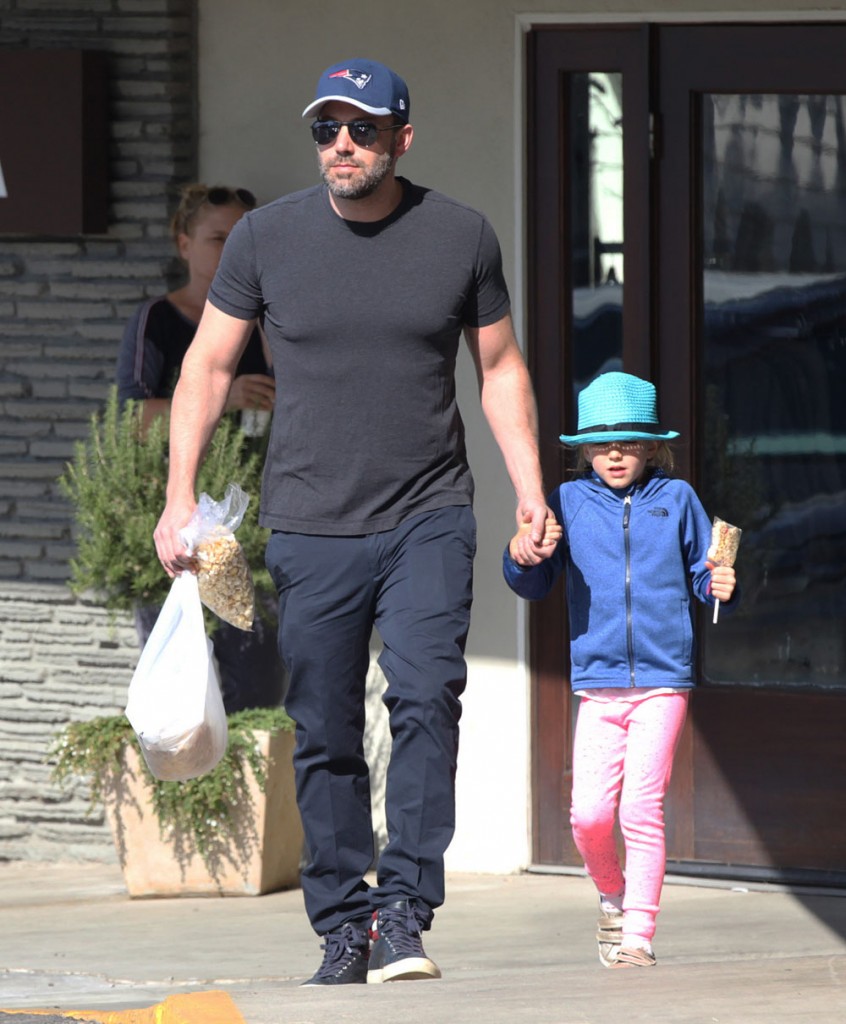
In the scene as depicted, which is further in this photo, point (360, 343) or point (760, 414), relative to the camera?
point (760, 414)

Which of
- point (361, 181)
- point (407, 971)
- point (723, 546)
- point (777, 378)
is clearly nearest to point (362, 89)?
point (361, 181)

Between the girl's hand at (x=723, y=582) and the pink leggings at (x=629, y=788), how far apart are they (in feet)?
1.06

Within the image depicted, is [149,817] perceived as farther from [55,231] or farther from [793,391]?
[793,391]

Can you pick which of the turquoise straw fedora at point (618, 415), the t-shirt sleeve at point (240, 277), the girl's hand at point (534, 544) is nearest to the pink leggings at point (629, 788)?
the girl's hand at point (534, 544)

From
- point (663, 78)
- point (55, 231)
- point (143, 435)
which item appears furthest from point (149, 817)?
point (663, 78)

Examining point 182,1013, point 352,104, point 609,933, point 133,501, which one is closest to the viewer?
point 182,1013

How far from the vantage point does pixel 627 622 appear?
470 centimetres

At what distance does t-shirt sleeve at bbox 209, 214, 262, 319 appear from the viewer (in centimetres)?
441

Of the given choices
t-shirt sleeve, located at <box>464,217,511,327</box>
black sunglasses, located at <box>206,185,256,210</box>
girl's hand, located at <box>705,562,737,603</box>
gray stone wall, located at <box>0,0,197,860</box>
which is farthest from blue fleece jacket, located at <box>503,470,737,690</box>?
gray stone wall, located at <box>0,0,197,860</box>

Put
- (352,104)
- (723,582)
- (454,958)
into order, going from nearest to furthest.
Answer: (352,104) < (723,582) < (454,958)

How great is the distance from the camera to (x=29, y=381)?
6859 mm

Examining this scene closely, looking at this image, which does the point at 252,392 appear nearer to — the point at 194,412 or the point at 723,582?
the point at 194,412

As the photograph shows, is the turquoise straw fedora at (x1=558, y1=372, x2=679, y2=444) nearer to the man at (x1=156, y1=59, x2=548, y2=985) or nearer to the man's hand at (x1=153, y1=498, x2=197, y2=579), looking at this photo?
the man at (x1=156, y1=59, x2=548, y2=985)

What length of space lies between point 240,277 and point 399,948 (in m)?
1.48
